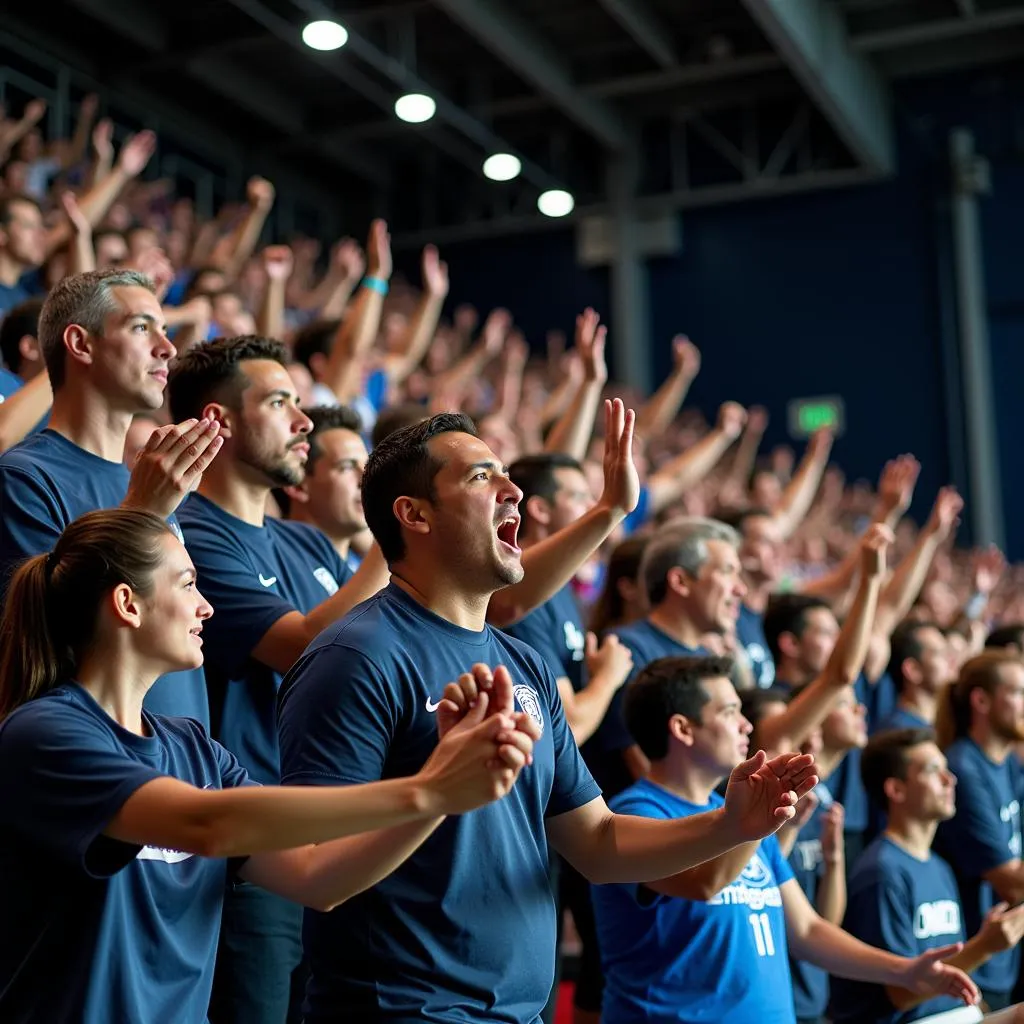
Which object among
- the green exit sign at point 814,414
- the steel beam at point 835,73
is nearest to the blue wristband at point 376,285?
the steel beam at point 835,73

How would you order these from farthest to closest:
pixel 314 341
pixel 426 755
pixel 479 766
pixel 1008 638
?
pixel 1008 638 < pixel 314 341 < pixel 426 755 < pixel 479 766

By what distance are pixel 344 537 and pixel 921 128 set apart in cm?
1105

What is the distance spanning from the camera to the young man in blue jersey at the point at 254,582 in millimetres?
2678

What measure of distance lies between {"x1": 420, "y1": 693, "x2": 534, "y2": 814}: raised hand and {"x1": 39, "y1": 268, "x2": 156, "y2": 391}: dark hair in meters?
1.56

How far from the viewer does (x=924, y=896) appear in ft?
12.9

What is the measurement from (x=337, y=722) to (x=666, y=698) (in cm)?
134

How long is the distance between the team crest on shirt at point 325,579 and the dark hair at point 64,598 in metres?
1.18

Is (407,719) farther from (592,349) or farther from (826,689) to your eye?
(592,349)

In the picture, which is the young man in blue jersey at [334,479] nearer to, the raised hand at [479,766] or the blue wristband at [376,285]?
the blue wristband at [376,285]

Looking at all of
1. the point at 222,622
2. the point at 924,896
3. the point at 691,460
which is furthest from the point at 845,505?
the point at 222,622

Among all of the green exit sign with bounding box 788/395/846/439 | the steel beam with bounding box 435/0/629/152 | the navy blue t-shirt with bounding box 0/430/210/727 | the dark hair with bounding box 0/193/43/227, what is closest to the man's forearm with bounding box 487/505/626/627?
the navy blue t-shirt with bounding box 0/430/210/727

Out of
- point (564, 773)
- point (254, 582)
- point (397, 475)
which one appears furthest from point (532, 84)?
point (564, 773)

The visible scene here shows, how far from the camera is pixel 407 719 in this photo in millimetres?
2098

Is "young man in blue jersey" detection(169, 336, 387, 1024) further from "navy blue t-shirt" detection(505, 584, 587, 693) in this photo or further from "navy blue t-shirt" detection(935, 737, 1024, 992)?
"navy blue t-shirt" detection(935, 737, 1024, 992)
